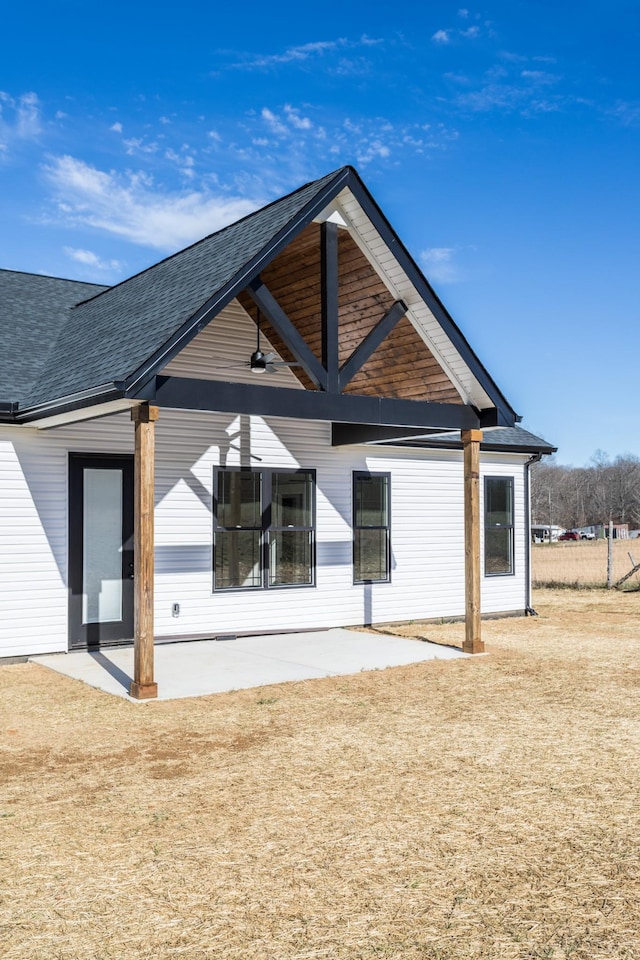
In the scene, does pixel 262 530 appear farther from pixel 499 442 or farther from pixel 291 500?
pixel 499 442

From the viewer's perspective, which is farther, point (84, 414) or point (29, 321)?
point (29, 321)

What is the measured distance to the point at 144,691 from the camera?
807 cm

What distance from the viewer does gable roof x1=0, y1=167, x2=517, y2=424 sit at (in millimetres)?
8367

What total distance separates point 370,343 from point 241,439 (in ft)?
10.1

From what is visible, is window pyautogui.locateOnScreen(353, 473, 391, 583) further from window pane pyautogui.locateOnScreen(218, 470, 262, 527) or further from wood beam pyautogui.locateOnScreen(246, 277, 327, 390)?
wood beam pyautogui.locateOnScreen(246, 277, 327, 390)

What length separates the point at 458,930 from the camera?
3.53 m

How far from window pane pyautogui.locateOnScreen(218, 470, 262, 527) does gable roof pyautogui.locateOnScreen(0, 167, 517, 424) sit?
2.69 meters

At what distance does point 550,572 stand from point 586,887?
1028 inches

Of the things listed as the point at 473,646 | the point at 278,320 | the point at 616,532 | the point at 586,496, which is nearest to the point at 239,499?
the point at 278,320

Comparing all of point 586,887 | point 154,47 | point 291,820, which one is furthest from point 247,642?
point 154,47

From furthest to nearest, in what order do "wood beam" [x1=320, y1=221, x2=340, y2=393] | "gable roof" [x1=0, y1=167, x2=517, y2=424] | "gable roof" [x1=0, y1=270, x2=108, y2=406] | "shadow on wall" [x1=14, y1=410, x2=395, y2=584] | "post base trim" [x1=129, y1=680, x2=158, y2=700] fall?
"gable roof" [x1=0, y1=270, x2=108, y2=406] < "shadow on wall" [x1=14, y1=410, x2=395, y2=584] < "wood beam" [x1=320, y1=221, x2=340, y2=393] < "gable roof" [x1=0, y1=167, x2=517, y2=424] < "post base trim" [x1=129, y1=680, x2=158, y2=700]

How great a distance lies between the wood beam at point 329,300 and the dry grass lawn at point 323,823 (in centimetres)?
350

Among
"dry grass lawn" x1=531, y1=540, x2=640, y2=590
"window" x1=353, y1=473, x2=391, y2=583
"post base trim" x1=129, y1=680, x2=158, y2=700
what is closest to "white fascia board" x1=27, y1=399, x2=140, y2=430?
"post base trim" x1=129, y1=680, x2=158, y2=700

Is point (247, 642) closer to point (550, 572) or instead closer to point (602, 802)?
point (602, 802)
